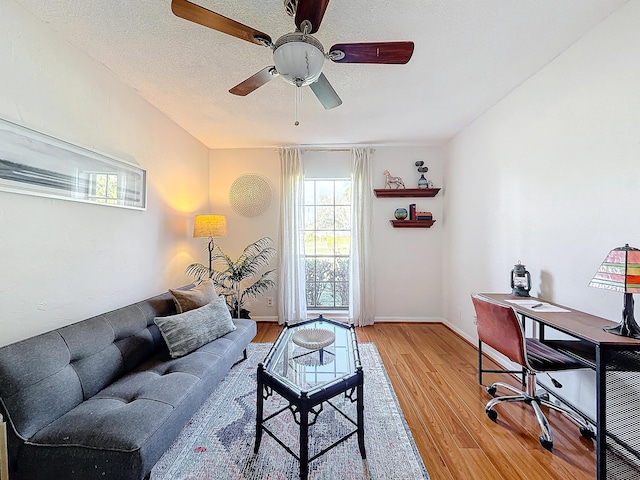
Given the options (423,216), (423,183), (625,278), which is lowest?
(625,278)

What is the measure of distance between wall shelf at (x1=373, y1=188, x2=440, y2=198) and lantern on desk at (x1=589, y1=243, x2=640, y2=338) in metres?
2.53

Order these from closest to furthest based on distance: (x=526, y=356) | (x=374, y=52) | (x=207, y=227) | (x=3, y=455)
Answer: (x=3, y=455)
(x=374, y=52)
(x=526, y=356)
(x=207, y=227)

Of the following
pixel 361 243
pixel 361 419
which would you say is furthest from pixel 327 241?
pixel 361 419

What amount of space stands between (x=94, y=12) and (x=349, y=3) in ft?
4.91

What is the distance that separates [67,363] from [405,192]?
3.79 m

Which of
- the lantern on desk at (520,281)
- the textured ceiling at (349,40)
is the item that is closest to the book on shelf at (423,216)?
the textured ceiling at (349,40)

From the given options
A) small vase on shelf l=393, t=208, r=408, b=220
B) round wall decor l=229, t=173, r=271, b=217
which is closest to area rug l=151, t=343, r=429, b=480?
small vase on shelf l=393, t=208, r=408, b=220

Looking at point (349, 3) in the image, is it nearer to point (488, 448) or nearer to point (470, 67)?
point (470, 67)

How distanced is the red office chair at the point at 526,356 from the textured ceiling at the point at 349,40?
1.81 meters

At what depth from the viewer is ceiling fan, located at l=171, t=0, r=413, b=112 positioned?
4.10 feet

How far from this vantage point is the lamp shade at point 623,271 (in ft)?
4.35

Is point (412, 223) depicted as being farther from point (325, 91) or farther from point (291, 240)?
point (325, 91)

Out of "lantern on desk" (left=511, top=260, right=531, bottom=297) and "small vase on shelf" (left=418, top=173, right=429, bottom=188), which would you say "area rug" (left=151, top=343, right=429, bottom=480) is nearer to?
"lantern on desk" (left=511, top=260, right=531, bottom=297)

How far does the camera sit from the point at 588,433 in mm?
1724
